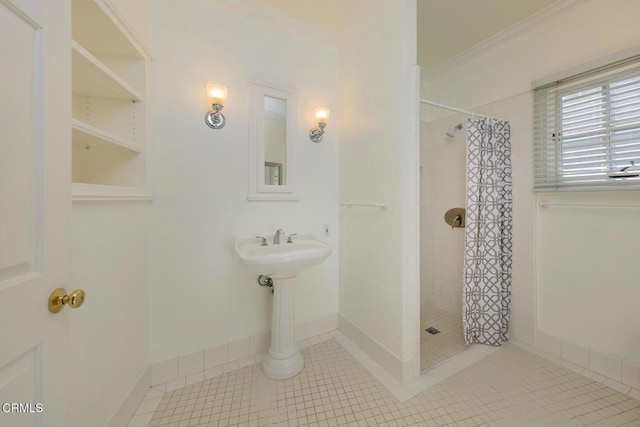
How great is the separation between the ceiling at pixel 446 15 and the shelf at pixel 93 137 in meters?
1.45

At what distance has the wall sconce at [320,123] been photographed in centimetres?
209

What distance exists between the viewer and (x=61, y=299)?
684 millimetres

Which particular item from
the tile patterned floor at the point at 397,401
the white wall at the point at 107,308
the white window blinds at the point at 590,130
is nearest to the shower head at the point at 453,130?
the white window blinds at the point at 590,130

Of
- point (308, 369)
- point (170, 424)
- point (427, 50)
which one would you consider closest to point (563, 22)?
point (427, 50)

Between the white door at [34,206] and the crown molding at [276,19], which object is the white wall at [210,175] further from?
the white door at [34,206]

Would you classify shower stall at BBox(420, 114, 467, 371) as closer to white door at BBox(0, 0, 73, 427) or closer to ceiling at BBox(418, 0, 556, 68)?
ceiling at BBox(418, 0, 556, 68)

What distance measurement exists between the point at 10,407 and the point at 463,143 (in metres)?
3.11

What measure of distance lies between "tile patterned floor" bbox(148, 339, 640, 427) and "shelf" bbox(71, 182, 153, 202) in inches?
48.4

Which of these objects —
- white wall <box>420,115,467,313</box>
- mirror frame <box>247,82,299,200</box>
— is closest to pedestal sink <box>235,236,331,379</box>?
mirror frame <box>247,82,299,200</box>

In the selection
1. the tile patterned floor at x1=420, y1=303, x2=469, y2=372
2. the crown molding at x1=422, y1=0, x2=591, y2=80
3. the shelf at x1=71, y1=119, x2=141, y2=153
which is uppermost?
the crown molding at x1=422, y1=0, x2=591, y2=80

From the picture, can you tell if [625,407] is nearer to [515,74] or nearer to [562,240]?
[562,240]

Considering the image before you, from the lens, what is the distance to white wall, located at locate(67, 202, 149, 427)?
103 centimetres

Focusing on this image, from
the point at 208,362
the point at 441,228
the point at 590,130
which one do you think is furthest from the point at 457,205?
the point at 208,362

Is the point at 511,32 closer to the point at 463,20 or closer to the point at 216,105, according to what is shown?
the point at 463,20
